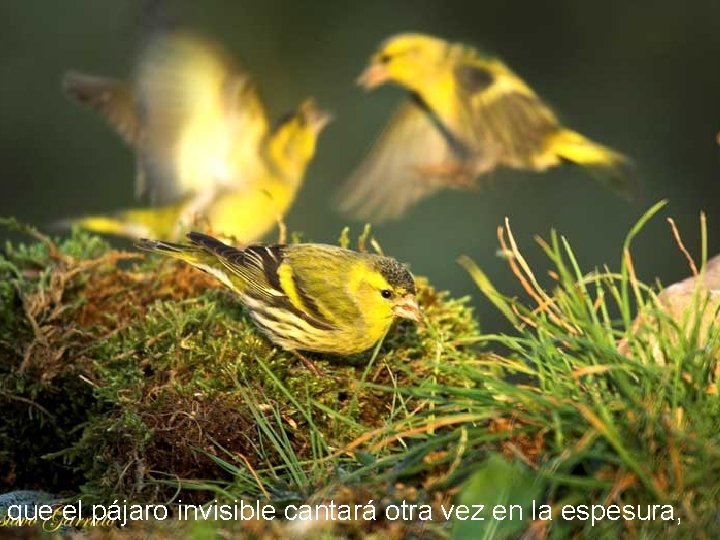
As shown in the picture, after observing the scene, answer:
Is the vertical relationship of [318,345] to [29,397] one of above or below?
above

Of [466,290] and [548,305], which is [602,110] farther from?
[548,305]

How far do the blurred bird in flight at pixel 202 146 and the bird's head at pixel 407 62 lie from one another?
1.55ft

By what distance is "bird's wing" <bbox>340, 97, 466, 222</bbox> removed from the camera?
19.3 ft

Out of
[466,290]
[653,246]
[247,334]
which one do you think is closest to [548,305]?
[247,334]

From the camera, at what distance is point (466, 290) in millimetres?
9219

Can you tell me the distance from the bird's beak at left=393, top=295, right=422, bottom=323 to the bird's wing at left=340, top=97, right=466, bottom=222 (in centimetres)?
249

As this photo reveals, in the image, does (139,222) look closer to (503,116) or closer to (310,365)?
(503,116)

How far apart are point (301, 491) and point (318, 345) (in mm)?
865

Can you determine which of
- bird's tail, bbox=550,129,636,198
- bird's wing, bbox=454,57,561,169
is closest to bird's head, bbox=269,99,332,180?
bird's wing, bbox=454,57,561,169

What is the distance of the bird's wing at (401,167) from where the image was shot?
5.88 meters

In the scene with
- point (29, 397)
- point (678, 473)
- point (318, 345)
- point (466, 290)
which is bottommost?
point (466, 290)

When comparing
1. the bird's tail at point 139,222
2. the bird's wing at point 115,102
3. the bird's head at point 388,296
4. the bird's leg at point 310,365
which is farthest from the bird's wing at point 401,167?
the bird's leg at point 310,365

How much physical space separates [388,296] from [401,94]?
7937 millimetres

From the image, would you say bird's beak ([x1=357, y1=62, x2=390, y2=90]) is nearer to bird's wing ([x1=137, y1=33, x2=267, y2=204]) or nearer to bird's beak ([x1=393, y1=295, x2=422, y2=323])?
bird's wing ([x1=137, y1=33, x2=267, y2=204])
